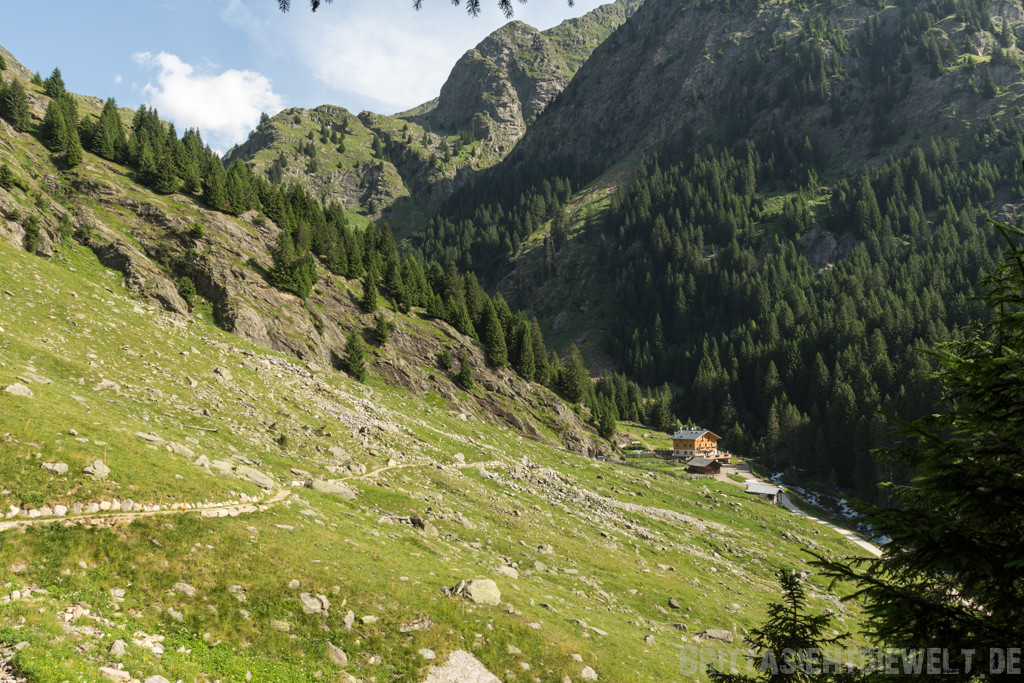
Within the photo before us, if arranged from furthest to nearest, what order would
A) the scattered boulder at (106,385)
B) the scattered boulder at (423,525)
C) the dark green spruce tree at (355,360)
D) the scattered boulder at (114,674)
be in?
the dark green spruce tree at (355,360) < the scattered boulder at (106,385) < the scattered boulder at (423,525) < the scattered boulder at (114,674)

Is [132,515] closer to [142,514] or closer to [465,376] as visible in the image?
[142,514]

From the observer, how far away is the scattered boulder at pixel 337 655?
1419 centimetres

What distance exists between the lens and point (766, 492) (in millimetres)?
82375

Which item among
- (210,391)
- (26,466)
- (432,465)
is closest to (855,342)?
(432,465)

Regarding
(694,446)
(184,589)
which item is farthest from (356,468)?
(694,446)

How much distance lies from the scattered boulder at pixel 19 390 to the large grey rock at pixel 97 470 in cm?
682

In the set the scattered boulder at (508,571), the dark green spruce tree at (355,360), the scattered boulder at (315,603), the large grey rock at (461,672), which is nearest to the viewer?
the large grey rock at (461,672)

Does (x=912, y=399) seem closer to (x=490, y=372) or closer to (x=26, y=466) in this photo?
(x=490, y=372)

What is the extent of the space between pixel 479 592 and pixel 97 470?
14.9 meters

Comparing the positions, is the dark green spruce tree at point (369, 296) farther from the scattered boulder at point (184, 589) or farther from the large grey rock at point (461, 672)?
the large grey rock at point (461, 672)

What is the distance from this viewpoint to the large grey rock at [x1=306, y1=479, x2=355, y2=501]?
93.0 feet

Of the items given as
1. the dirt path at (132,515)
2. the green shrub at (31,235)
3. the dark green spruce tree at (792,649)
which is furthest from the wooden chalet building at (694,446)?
the green shrub at (31,235)

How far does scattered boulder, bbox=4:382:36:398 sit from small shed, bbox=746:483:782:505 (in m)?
89.4

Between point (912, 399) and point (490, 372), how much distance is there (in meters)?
96.9
